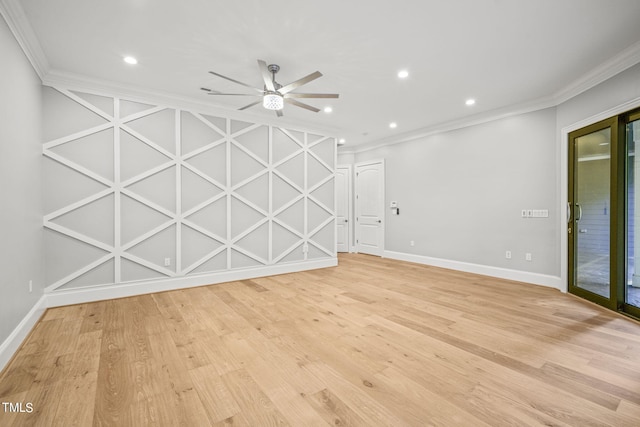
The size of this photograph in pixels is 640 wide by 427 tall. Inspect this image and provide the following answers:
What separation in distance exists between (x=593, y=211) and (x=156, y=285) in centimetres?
613

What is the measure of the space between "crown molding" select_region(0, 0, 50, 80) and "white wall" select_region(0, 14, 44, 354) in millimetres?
67

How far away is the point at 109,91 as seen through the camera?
3785 mm

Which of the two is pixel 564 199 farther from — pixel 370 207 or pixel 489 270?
pixel 370 207

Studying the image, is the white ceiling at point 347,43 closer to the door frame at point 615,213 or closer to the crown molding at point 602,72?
the crown molding at point 602,72

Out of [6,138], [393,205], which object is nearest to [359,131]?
[393,205]

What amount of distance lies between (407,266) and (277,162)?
134 inches

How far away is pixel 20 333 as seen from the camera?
2.49 meters

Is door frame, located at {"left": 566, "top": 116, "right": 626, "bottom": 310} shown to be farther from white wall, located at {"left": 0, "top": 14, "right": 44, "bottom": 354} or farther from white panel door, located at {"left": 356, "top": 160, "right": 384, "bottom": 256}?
white wall, located at {"left": 0, "top": 14, "right": 44, "bottom": 354}

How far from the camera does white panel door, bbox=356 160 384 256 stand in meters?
7.07

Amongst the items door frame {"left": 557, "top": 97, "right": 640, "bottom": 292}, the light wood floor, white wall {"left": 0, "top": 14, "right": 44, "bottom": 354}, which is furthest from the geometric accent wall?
door frame {"left": 557, "top": 97, "right": 640, "bottom": 292}

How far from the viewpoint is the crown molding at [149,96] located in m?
3.50

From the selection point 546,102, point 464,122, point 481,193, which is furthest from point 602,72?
point 481,193

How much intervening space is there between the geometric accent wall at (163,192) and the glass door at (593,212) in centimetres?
418

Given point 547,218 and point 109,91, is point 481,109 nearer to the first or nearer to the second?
point 547,218
